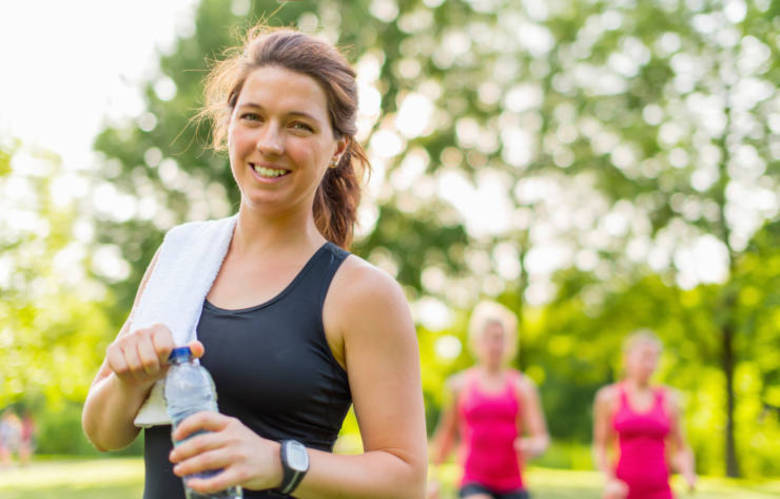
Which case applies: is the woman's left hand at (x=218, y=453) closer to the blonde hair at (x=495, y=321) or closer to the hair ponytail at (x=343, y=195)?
the hair ponytail at (x=343, y=195)

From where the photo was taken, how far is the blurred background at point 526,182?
21281mm

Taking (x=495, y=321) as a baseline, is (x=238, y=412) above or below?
below

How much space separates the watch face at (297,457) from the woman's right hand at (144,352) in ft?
0.85

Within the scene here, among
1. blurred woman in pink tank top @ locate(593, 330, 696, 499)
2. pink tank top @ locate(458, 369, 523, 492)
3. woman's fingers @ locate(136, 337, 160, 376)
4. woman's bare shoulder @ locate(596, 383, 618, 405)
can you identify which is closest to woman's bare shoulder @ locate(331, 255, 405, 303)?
woman's fingers @ locate(136, 337, 160, 376)

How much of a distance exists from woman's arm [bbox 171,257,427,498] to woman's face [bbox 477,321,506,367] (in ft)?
18.2

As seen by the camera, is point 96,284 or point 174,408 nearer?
point 174,408

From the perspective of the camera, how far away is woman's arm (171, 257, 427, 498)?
5.73 ft

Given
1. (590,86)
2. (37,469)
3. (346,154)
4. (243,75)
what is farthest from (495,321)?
(37,469)

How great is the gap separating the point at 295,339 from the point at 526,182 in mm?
24583

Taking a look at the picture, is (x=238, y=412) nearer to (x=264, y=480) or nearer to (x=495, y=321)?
(x=264, y=480)

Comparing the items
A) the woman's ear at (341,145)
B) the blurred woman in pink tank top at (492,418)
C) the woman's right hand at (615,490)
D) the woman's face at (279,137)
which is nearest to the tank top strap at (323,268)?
the woman's face at (279,137)

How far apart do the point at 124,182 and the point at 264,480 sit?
21.3 m

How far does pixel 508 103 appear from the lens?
25484mm

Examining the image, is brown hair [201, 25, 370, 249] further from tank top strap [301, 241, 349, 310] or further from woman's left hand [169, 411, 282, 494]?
woman's left hand [169, 411, 282, 494]
